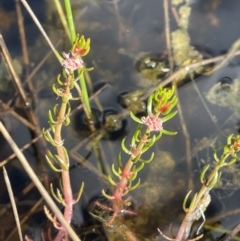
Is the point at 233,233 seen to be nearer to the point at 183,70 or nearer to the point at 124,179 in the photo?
the point at 124,179

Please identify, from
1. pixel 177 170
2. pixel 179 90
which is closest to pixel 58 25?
pixel 179 90

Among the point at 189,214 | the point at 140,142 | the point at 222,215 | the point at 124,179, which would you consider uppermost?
the point at 140,142

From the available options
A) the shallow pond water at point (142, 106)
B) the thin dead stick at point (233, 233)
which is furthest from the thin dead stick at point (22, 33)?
the thin dead stick at point (233, 233)

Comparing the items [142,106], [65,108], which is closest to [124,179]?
[65,108]

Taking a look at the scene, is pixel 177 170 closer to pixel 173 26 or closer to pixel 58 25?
pixel 173 26

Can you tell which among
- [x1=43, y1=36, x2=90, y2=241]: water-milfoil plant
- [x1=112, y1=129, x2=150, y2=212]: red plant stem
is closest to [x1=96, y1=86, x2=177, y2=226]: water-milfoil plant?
[x1=112, y1=129, x2=150, y2=212]: red plant stem

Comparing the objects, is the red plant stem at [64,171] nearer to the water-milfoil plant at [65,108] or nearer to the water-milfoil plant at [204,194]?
the water-milfoil plant at [65,108]
